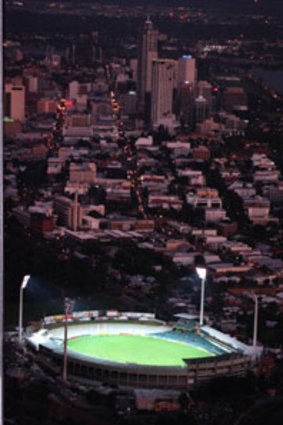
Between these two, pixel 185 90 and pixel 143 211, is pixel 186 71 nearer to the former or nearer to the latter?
pixel 185 90

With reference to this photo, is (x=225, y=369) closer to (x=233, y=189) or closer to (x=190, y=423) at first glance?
(x=190, y=423)

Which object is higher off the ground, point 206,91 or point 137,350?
point 206,91

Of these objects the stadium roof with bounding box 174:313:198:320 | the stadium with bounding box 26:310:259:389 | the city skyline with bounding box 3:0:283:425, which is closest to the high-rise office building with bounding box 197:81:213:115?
the city skyline with bounding box 3:0:283:425

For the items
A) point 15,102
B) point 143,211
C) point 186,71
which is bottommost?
point 143,211

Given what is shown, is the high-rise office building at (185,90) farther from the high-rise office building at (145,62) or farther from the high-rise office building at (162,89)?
the high-rise office building at (145,62)

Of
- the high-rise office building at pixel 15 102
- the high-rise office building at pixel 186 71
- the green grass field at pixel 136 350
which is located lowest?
the green grass field at pixel 136 350

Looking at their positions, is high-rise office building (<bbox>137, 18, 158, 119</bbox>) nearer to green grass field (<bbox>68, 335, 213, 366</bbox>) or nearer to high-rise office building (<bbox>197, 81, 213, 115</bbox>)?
high-rise office building (<bbox>197, 81, 213, 115</bbox>)

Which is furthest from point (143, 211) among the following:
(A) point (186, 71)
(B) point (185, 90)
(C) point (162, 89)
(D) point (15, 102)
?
(B) point (185, 90)

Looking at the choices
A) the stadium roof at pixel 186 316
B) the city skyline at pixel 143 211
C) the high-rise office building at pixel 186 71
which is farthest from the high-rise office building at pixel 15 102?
the stadium roof at pixel 186 316
